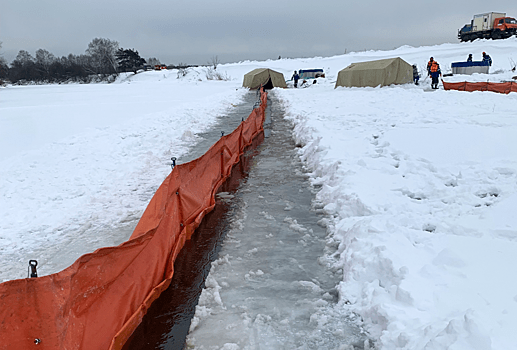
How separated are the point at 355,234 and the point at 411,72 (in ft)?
85.4

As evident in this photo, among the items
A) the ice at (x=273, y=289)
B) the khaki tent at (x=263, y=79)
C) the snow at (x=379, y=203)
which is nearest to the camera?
the snow at (x=379, y=203)

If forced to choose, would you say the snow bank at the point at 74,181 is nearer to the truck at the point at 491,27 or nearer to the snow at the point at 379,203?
the snow at the point at 379,203

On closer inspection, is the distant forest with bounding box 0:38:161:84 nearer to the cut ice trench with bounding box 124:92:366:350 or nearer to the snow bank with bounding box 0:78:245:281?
the snow bank with bounding box 0:78:245:281

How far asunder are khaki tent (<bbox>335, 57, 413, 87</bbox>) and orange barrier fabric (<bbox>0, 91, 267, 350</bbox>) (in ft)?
78.7

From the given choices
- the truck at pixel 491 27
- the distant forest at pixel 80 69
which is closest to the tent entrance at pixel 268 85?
the truck at pixel 491 27

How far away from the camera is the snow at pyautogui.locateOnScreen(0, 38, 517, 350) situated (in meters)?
2.99

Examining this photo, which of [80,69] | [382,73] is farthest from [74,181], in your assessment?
[80,69]

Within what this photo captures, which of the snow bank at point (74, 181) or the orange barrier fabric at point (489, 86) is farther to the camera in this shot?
the orange barrier fabric at point (489, 86)

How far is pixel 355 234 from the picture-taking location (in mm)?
4422

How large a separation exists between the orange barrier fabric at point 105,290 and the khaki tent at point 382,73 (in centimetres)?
2398

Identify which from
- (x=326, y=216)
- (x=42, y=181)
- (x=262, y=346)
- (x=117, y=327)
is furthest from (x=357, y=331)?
(x=42, y=181)

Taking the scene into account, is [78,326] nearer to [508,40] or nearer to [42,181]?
[42,181]

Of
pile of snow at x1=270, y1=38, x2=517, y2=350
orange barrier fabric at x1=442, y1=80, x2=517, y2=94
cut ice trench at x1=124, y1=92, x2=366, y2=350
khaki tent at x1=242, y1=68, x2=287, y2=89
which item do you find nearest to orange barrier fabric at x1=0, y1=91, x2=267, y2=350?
cut ice trench at x1=124, y1=92, x2=366, y2=350

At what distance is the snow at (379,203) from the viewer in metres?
2.99
